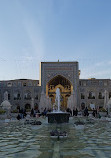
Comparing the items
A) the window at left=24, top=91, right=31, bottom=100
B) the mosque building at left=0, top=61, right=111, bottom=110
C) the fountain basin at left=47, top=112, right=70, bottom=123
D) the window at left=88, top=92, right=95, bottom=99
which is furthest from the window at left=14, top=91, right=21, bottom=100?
the fountain basin at left=47, top=112, right=70, bottom=123

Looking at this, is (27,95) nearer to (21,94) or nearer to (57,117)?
(21,94)

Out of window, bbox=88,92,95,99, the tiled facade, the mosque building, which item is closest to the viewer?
the mosque building

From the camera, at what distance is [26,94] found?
138ft

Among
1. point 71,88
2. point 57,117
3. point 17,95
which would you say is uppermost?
point 71,88

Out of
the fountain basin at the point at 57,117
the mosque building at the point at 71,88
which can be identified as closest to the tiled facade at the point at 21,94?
the mosque building at the point at 71,88

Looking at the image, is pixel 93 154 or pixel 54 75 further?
pixel 54 75

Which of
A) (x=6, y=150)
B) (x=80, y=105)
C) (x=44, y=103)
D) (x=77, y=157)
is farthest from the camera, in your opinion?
(x=80, y=105)

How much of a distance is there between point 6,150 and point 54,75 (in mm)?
34527

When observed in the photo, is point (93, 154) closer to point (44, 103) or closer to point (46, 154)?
point (46, 154)

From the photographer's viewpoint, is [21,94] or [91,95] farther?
→ [91,95]

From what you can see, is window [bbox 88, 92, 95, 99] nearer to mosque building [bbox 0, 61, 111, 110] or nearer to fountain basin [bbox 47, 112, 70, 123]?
mosque building [bbox 0, 61, 111, 110]

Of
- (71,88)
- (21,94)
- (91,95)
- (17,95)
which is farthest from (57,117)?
(17,95)

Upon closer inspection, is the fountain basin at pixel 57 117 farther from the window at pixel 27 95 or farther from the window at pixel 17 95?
the window at pixel 17 95

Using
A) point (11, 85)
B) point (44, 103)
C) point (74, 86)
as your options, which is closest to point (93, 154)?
point (44, 103)
